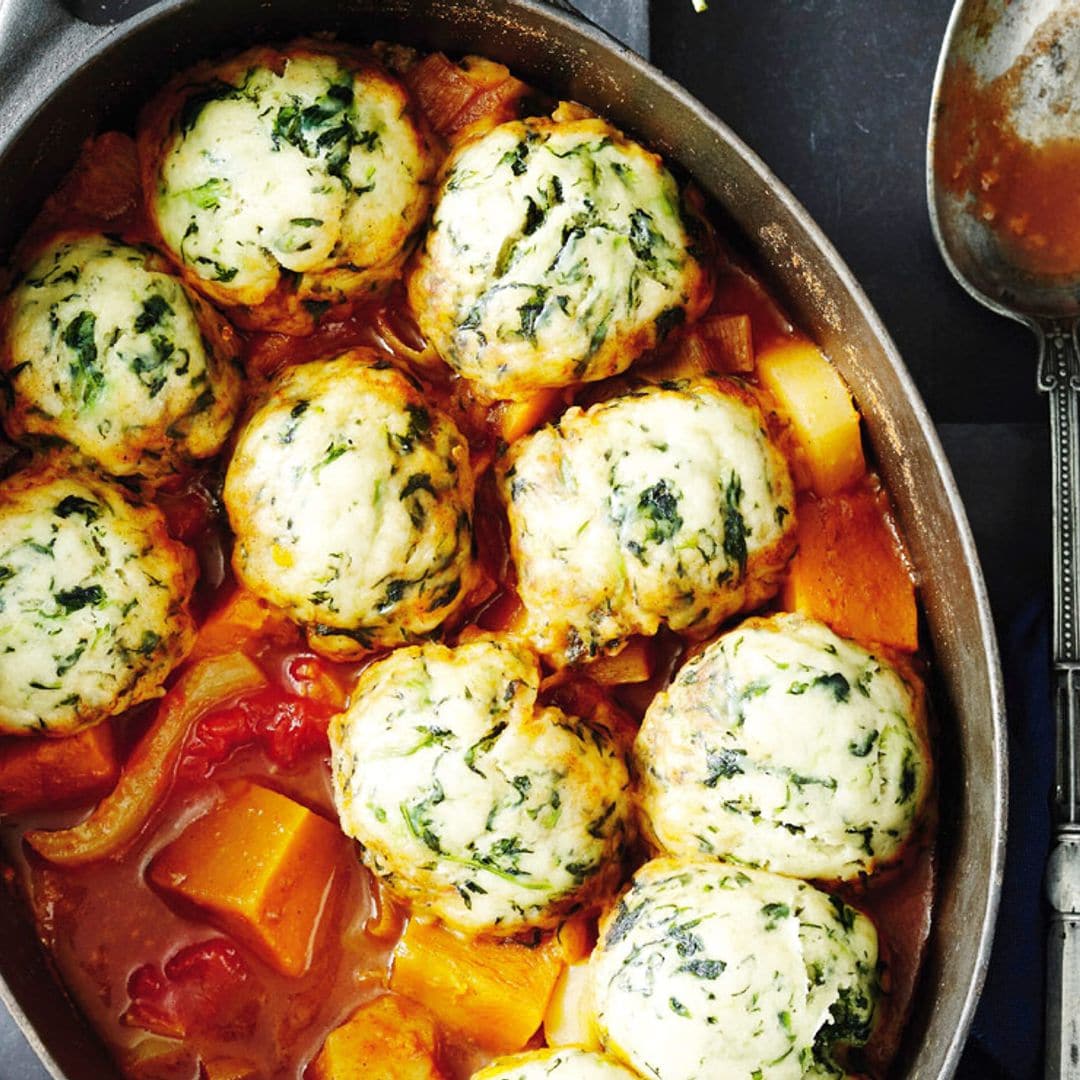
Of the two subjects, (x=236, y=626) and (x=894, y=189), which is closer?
(x=236, y=626)

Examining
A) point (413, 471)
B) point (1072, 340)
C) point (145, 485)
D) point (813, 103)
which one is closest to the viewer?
point (413, 471)

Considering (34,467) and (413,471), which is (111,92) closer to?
(34,467)

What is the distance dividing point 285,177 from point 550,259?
0.44 metres

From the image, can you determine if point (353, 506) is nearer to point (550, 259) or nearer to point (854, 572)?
point (550, 259)

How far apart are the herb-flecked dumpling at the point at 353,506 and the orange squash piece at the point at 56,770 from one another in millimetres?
392

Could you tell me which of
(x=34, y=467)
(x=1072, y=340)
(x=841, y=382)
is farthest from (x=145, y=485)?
(x=1072, y=340)

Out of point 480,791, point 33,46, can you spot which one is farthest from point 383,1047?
point 33,46

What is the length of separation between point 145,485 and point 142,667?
0.32 meters

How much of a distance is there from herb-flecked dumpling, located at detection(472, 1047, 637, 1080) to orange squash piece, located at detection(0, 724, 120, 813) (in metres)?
0.82

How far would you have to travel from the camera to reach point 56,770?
2.24 metres

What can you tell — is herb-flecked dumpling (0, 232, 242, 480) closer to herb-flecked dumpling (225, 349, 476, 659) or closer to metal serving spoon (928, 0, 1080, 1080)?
herb-flecked dumpling (225, 349, 476, 659)

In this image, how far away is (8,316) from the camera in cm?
219

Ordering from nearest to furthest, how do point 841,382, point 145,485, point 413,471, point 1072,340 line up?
point 413,471 → point 145,485 → point 841,382 → point 1072,340

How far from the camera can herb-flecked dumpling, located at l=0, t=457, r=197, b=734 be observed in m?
2.09
